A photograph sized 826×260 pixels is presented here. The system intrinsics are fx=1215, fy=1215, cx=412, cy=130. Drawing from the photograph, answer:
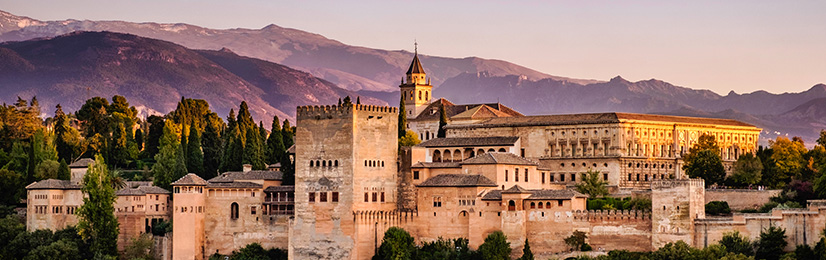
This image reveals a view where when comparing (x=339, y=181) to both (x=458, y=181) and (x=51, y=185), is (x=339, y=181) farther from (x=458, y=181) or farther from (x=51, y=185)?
(x=51, y=185)

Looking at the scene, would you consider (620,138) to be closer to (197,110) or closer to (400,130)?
(400,130)

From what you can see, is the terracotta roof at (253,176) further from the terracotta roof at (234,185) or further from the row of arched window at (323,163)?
the row of arched window at (323,163)

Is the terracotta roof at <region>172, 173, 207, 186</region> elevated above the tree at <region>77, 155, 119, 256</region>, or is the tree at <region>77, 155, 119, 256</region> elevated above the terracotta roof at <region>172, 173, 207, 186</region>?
the terracotta roof at <region>172, 173, 207, 186</region>

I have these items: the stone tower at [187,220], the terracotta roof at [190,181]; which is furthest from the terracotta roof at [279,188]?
the stone tower at [187,220]

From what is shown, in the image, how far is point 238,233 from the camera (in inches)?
2382

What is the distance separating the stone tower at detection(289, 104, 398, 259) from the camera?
186 feet

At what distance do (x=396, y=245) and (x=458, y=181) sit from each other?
417cm

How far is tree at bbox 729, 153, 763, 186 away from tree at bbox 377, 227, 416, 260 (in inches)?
729

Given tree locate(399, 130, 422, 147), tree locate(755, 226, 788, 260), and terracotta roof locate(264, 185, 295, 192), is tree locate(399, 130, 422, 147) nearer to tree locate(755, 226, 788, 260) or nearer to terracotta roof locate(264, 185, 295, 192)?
terracotta roof locate(264, 185, 295, 192)

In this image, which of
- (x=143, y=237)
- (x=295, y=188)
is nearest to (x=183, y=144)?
(x=143, y=237)

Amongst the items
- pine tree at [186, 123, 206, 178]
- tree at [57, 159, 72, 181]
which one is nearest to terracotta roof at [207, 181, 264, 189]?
pine tree at [186, 123, 206, 178]

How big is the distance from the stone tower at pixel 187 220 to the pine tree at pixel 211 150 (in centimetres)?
1318

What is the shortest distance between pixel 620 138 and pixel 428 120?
14.5 m

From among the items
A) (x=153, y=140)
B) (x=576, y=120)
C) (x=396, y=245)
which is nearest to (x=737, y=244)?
(x=396, y=245)
